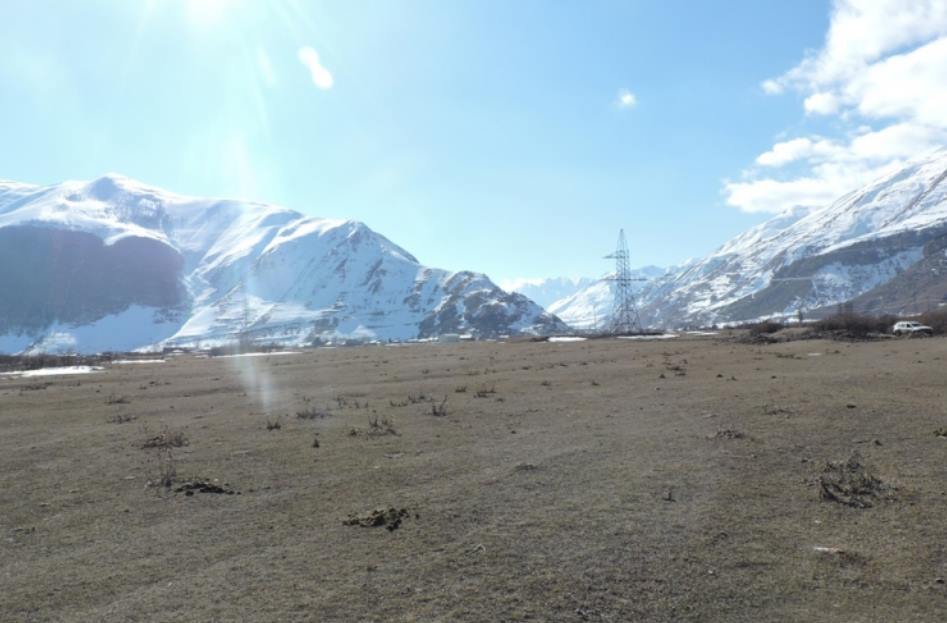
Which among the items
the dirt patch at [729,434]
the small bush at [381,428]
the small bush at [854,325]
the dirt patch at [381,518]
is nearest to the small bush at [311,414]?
the small bush at [381,428]

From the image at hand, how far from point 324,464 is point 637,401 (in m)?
12.8

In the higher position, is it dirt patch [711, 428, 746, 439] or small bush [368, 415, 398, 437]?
small bush [368, 415, 398, 437]

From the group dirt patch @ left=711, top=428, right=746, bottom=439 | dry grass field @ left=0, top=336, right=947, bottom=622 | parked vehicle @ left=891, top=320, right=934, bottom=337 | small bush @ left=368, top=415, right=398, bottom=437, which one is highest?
parked vehicle @ left=891, top=320, right=934, bottom=337

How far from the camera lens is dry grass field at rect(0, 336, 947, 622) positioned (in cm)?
695

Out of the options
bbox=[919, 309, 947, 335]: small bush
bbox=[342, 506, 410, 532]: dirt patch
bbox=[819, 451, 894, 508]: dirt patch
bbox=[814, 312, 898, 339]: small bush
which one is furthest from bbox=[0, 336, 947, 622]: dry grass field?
bbox=[919, 309, 947, 335]: small bush

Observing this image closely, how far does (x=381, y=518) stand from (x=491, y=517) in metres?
1.80

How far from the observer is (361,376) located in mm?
41812

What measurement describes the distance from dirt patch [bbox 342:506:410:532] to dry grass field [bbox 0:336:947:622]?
0.04m

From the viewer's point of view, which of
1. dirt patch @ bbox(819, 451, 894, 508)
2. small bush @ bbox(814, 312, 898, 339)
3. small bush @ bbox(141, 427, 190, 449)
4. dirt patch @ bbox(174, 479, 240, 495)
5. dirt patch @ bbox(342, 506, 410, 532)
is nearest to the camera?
dirt patch @ bbox(342, 506, 410, 532)

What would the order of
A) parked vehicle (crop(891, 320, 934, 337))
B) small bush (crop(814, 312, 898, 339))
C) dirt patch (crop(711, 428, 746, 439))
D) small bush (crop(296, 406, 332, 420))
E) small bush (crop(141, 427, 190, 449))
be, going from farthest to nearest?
small bush (crop(814, 312, 898, 339)) < parked vehicle (crop(891, 320, 934, 337)) < small bush (crop(296, 406, 332, 420)) < small bush (crop(141, 427, 190, 449)) < dirt patch (crop(711, 428, 746, 439))

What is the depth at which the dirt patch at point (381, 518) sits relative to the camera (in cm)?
954

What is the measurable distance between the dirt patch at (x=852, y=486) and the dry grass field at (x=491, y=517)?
0.81 ft

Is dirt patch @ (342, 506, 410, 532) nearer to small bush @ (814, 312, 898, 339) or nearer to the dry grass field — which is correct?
the dry grass field

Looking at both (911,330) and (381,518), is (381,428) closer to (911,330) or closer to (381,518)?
(381,518)
